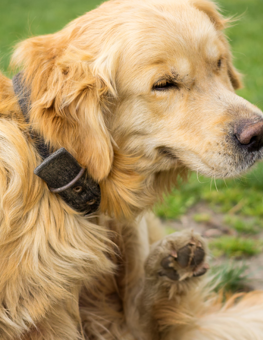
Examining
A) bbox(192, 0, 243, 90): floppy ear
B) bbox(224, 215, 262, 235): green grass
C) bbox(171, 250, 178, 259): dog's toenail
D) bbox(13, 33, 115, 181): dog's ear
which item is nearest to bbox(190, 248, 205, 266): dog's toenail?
bbox(171, 250, 178, 259): dog's toenail

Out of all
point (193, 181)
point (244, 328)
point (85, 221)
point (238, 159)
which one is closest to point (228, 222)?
point (193, 181)

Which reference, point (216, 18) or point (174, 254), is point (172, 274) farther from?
point (216, 18)

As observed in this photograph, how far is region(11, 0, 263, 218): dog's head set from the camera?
2066mm

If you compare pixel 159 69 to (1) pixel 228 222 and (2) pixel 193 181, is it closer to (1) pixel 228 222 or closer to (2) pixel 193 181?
(1) pixel 228 222

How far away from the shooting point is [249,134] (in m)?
2.10

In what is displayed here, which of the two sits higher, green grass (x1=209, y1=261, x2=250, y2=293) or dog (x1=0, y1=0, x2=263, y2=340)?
dog (x1=0, y1=0, x2=263, y2=340)

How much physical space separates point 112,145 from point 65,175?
0.36 metres

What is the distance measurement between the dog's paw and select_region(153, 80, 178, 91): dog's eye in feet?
2.98

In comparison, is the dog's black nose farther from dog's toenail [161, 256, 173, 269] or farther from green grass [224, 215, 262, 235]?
green grass [224, 215, 262, 235]

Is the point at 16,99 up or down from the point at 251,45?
up

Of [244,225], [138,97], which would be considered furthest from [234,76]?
[244,225]

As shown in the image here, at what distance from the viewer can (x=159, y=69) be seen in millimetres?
2107

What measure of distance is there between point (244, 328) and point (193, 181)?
75.8 inches

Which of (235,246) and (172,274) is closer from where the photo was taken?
(172,274)
